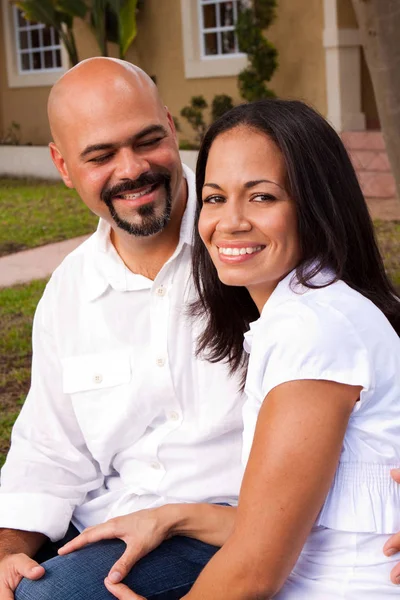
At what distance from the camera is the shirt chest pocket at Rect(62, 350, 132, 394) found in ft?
8.54

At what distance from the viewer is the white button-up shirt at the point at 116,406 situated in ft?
8.32

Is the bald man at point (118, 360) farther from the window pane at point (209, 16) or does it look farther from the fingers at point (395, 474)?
the window pane at point (209, 16)

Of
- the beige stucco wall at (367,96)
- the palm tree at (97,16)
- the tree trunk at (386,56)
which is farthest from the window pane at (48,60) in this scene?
the tree trunk at (386,56)

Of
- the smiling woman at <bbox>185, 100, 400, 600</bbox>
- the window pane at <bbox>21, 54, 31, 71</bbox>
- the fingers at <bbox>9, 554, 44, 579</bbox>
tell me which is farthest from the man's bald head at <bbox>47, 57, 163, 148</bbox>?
the window pane at <bbox>21, 54, 31, 71</bbox>

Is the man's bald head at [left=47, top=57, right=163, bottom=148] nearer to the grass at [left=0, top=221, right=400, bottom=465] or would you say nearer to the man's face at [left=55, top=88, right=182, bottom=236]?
the man's face at [left=55, top=88, right=182, bottom=236]

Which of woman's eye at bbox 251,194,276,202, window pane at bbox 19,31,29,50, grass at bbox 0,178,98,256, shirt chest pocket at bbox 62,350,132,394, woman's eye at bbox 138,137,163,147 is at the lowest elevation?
grass at bbox 0,178,98,256

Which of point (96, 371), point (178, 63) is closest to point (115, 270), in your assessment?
point (96, 371)

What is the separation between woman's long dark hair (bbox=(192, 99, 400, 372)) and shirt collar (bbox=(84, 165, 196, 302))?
47 cm

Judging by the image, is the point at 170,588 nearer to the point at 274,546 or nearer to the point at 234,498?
the point at 234,498

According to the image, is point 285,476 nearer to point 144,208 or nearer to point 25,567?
point 25,567

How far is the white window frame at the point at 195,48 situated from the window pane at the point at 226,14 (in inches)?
6.5

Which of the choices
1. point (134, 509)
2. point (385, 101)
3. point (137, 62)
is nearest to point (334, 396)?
point (134, 509)

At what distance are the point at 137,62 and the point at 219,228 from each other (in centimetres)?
1177

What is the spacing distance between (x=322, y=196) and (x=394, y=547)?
69cm
